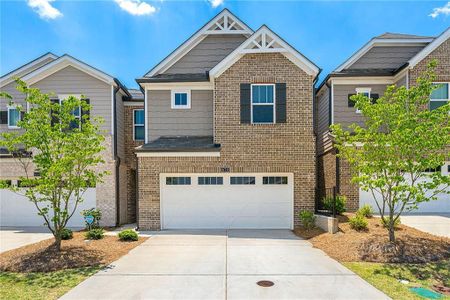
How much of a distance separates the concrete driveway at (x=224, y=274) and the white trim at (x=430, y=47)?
33.6ft

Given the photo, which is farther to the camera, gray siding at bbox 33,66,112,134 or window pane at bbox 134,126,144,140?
window pane at bbox 134,126,144,140

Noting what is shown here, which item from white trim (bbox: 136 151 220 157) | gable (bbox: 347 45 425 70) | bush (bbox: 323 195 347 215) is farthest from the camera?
gable (bbox: 347 45 425 70)

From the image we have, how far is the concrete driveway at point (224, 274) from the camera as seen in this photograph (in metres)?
5.84

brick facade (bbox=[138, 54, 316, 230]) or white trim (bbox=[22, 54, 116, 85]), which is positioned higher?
white trim (bbox=[22, 54, 116, 85])

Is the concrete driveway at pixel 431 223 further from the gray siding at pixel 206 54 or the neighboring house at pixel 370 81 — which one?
the gray siding at pixel 206 54

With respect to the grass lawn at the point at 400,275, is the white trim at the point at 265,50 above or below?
above

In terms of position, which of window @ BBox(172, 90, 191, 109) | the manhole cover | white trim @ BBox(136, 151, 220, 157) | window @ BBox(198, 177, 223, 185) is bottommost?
the manhole cover

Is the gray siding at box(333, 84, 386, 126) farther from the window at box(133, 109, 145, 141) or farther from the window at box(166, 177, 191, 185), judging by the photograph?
the window at box(133, 109, 145, 141)

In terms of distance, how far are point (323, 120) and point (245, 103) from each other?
585 centimetres

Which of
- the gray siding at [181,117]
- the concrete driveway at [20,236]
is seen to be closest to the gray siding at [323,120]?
the gray siding at [181,117]

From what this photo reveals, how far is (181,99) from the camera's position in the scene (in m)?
13.8

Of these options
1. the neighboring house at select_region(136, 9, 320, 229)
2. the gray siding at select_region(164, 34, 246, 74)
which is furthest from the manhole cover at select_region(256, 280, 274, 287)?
the gray siding at select_region(164, 34, 246, 74)

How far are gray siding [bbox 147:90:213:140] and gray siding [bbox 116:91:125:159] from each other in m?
2.00

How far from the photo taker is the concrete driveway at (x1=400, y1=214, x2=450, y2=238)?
10.3m
